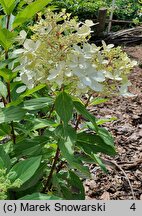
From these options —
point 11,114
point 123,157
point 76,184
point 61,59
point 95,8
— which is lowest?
point 95,8

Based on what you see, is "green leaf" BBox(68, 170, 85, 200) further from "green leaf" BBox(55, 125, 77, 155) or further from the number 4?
the number 4

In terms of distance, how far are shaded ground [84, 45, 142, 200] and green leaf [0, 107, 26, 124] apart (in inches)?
23.9

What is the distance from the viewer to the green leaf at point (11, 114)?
4.84ft

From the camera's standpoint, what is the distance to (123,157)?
2.78 meters

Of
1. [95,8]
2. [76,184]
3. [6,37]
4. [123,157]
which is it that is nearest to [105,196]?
[123,157]

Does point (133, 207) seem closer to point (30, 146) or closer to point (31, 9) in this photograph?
point (30, 146)

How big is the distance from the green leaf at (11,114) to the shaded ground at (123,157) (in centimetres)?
61

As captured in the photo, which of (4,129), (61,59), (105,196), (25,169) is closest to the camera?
(61,59)

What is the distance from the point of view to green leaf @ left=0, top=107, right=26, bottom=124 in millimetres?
1476

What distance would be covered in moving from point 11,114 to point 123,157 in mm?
1425

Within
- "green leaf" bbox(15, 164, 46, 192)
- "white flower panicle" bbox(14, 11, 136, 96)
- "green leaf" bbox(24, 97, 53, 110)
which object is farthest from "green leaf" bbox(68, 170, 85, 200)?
"white flower panicle" bbox(14, 11, 136, 96)

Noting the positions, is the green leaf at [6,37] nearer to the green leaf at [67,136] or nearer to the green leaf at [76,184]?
the green leaf at [67,136]

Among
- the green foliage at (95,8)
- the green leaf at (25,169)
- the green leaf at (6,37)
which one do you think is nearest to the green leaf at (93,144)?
the green leaf at (25,169)

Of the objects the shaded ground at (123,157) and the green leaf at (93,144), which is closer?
the green leaf at (93,144)
